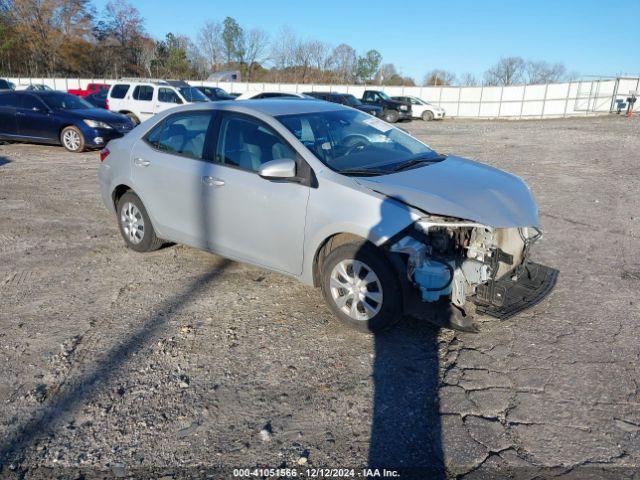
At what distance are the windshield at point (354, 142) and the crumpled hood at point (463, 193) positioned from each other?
0.80 feet

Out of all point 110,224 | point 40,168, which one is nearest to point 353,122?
point 110,224

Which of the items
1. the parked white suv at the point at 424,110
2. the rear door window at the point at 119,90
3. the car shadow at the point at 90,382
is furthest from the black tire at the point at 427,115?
the car shadow at the point at 90,382

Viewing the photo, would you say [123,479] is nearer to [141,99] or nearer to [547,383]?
[547,383]

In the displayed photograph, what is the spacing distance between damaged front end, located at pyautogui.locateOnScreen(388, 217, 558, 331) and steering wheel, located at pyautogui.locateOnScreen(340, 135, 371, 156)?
114 cm

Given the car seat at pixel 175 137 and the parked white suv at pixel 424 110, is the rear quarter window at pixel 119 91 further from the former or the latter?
the parked white suv at pixel 424 110

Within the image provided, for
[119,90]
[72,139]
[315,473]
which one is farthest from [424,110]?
[315,473]

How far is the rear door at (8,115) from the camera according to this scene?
43.8 ft

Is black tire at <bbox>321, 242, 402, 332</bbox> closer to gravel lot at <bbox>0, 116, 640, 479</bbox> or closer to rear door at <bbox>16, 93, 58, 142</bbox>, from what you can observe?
gravel lot at <bbox>0, 116, 640, 479</bbox>

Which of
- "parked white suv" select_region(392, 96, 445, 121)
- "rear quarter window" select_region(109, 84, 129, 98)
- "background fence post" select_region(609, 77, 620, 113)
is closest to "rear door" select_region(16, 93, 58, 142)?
"rear quarter window" select_region(109, 84, 129, 98)

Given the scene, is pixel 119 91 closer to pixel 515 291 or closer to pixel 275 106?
pixel 275 106

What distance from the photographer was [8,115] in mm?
13328

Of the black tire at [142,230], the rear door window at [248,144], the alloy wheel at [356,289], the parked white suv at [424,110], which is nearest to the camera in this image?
the alloy wheel at [356,289]

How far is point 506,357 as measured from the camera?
3.63 m

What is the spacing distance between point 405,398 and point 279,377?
0.85m
